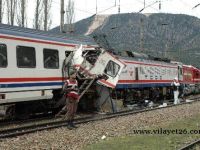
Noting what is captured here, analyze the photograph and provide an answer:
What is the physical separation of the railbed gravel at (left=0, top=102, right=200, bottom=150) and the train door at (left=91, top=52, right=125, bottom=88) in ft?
8.88

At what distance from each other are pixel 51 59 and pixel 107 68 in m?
3.21

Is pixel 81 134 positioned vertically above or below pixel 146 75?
below

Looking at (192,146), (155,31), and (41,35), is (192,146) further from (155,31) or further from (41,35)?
(155,31)

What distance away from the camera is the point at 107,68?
20984 mm

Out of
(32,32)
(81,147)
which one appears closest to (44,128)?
(81,147)

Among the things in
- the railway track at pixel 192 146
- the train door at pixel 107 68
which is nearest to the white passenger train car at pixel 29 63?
the train door at pixel 107 68

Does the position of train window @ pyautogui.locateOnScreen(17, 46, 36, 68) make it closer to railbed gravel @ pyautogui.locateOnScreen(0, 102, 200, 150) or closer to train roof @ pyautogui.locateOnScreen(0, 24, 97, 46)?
train roof @ pyautogui.locateOnScreen(0, 24, 97, 46)

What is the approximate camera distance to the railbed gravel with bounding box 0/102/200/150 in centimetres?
1188

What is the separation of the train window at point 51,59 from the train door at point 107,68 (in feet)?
7.06

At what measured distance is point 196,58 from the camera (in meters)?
111

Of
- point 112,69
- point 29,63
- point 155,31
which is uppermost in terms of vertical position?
point 155,31

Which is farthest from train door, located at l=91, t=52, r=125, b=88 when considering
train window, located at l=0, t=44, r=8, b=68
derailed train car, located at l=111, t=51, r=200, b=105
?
train window, located at l=0, t=44, r=8, b=68

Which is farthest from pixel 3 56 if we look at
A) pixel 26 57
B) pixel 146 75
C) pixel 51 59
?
pixel 146 75

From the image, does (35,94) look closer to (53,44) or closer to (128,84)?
(53,44)
